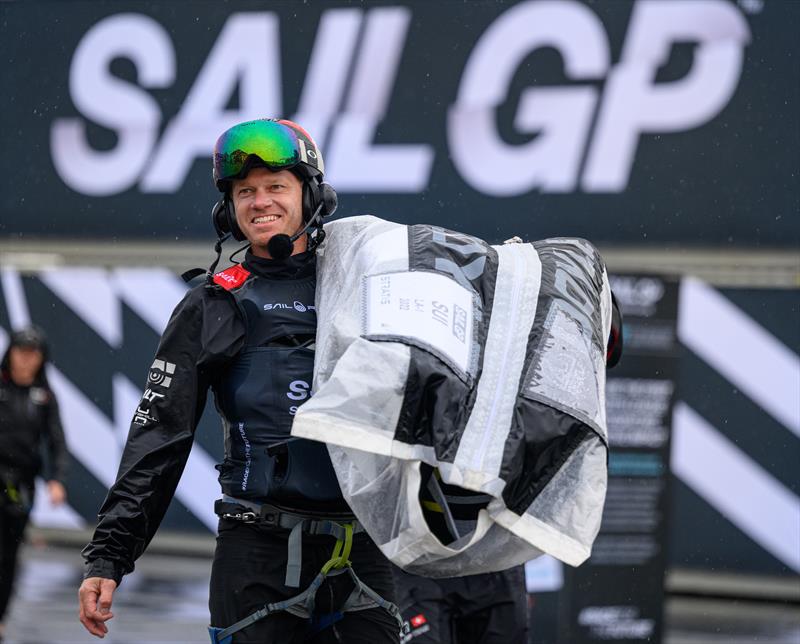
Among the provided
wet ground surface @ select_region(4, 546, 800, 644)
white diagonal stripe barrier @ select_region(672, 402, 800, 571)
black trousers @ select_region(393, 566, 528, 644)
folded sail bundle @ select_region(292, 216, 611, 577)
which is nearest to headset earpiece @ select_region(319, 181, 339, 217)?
folded sail bundle @ select_region(292, 216, 611, 577)

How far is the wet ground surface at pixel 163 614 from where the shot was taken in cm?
1052

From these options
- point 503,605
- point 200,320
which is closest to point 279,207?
point 200,320

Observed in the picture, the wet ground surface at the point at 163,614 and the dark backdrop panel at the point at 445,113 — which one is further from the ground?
the dark backdrop panel at the point at 445,113

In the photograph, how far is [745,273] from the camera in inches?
489

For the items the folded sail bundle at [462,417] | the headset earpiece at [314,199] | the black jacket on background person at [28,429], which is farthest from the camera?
the black jacket on background person at [28,429]

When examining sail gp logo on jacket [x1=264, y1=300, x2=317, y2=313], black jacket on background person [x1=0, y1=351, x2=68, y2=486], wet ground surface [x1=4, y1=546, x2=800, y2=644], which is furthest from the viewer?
wet ground surface [x1=4, y1=546, x2=800, y2=644]

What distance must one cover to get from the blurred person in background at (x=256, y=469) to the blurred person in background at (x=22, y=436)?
216 inches

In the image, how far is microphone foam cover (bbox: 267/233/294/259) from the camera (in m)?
4.19

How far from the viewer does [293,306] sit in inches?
166

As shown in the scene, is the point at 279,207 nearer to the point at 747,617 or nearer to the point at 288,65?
the point at 747,617

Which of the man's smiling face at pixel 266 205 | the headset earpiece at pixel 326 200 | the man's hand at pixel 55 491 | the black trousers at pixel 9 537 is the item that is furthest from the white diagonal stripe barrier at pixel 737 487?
the man's smiling face at pixel 266 205

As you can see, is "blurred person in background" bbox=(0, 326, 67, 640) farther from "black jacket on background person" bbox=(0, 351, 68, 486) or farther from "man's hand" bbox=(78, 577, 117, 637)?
"man's hand" bbox=(78, 577, 117, 637)

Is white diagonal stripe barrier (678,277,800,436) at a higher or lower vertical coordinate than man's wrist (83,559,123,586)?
higher

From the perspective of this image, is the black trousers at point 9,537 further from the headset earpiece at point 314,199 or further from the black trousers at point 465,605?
the headset earpiece at point 314,199
